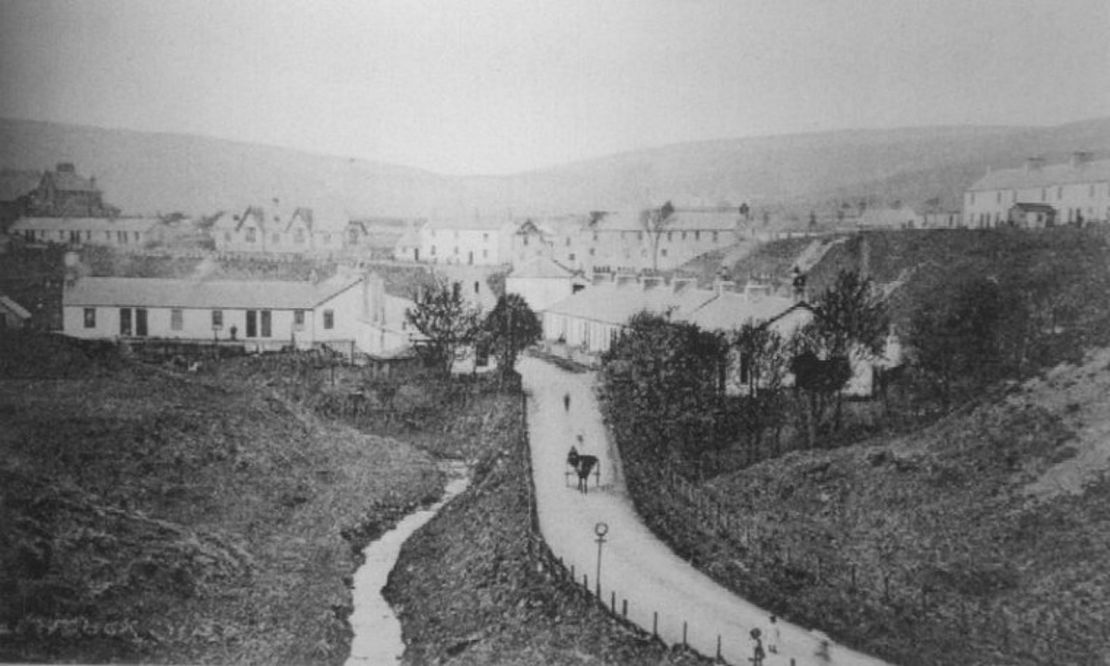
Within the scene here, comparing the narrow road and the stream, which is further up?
the narrow road

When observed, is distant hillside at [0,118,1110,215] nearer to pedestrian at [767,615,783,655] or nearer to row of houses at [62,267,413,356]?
row of houses at [62,267,413,356]

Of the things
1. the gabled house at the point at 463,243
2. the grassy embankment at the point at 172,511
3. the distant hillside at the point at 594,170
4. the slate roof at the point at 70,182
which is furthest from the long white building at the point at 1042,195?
the gabled house at the point at 463,243

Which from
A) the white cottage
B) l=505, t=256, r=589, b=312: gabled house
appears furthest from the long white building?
the white cottage

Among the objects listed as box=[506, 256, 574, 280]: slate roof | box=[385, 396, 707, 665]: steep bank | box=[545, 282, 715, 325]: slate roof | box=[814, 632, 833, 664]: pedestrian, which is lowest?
box=[385, 396, 707, 665]: steep bank

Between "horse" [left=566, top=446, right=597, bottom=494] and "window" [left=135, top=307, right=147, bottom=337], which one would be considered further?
"window" [left=135, top=307, right=147, bottom=337]

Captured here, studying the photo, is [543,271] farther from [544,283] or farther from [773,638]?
[773,638]

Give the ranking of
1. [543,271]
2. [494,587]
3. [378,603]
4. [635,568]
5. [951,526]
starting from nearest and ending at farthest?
[635,568] < [494,587] < [378,603] < [951,526] < [543,271]

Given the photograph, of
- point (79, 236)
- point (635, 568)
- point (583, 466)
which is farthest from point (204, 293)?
point (635, 568)

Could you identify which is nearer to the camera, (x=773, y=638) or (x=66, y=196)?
(x=773, y=638)
